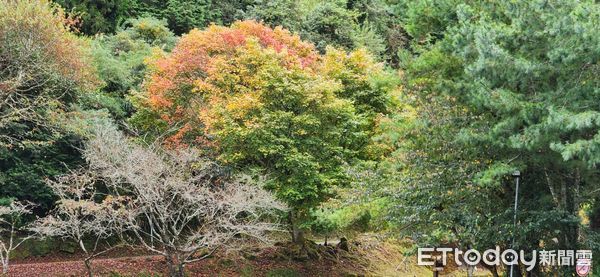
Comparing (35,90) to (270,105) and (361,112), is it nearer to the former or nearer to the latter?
(270,105)

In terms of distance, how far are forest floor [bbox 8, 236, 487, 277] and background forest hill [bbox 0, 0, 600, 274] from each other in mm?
926

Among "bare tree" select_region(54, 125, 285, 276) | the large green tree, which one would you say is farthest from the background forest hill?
"bare tree" select_region(54, 125, 285, 276)

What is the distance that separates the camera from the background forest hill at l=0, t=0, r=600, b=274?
280 inches

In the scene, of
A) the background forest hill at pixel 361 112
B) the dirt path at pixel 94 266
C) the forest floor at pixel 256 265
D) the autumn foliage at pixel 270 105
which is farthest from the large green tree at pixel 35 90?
the autumn foliage at pixel 270 105

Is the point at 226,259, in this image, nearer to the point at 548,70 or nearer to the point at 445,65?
the point at 445,65

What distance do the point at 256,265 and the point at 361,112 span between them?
16.9 feet

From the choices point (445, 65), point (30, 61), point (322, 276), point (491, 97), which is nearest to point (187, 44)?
point (30, 61)

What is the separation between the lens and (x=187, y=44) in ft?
51.1

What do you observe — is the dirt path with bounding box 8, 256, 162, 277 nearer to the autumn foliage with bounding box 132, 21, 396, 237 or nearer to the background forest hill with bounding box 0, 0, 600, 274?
the background forest hill with bounding box 0, 0, 600, 274

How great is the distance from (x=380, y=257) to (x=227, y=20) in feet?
47.5

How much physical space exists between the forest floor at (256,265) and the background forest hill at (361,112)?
93 centimetres

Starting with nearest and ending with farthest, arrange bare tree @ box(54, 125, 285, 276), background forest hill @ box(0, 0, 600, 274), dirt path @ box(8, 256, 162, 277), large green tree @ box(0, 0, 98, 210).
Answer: background forest hill @ box(0, 0, 600, 274)
bare tree @ box(54, 125, 285, 276)
dirt path @ box(8, 256, 162, 277)
large green tree @ box(0, 0, 98, 210)

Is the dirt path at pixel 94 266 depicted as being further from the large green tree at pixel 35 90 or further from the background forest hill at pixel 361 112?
the background forest hill at pixel 361 112

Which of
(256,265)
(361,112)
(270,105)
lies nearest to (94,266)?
(256,265)
